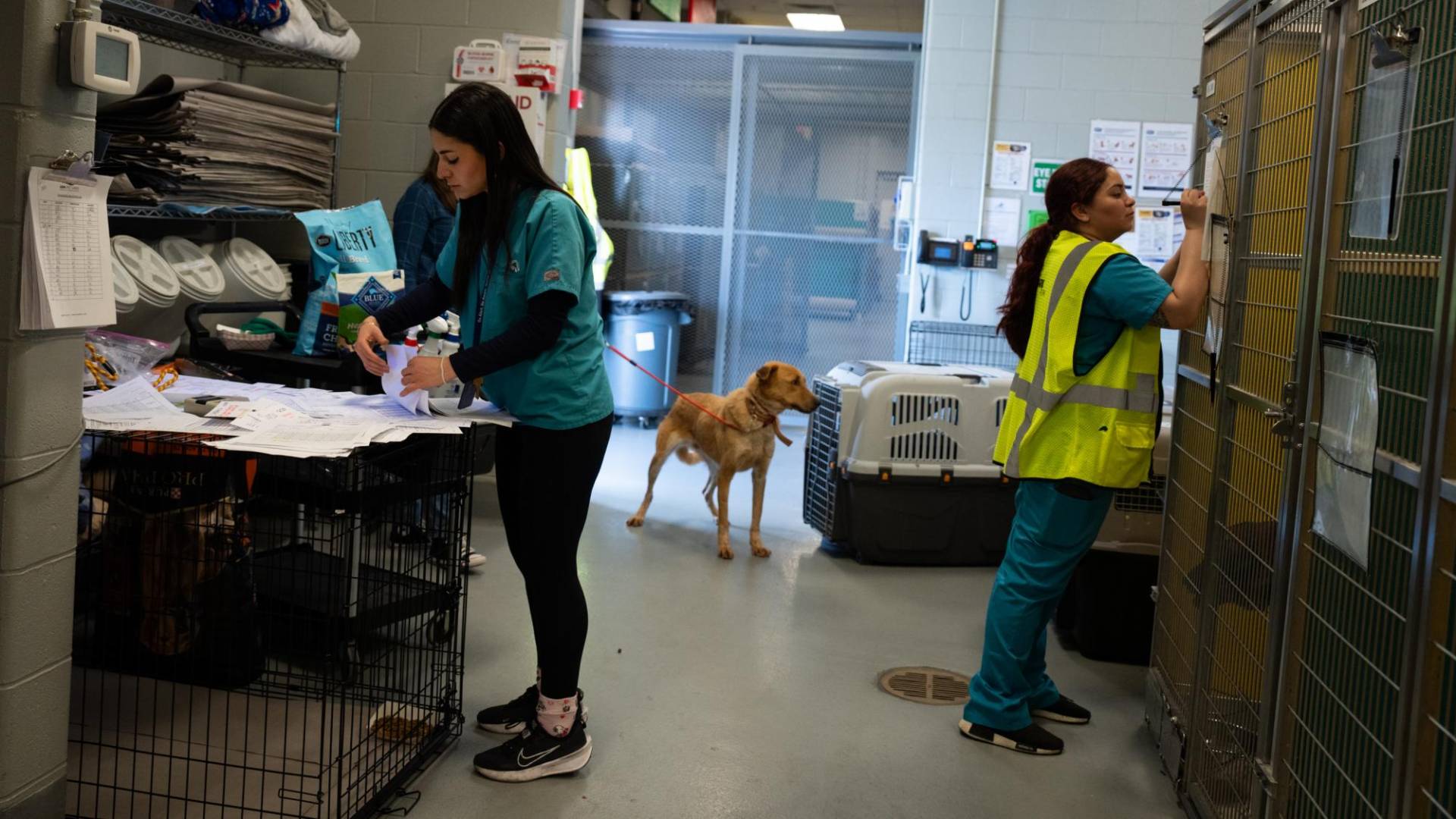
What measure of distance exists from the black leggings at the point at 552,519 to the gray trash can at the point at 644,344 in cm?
462

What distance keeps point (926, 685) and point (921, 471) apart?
123 cm

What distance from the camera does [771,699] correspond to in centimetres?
318

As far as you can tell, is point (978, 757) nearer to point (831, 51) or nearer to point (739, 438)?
point (739, 438)

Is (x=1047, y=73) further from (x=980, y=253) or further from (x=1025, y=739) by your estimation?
(x=1025, y=739)

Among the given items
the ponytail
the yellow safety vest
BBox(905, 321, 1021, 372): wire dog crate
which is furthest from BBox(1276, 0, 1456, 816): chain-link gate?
BBox(905, 321, 1021, 372): wire dog crate

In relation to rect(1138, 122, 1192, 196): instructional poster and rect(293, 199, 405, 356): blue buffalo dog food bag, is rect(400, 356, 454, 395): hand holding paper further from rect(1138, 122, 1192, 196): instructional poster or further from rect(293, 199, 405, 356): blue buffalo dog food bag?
rect(1138, 122, 1192, 196): instructional poster

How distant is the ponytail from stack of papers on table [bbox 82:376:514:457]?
128 centimetres

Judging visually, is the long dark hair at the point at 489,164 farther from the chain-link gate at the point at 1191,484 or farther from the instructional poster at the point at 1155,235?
the instructional poster at the point at 1155,235

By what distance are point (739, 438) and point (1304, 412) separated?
2782mm

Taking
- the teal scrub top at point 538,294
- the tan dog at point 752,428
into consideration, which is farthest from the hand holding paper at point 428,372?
the tan dog at point 752,428

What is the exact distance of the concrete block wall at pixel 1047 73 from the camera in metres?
6.55

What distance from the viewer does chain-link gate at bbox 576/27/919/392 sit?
7.52 metres

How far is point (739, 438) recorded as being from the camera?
15.3ft

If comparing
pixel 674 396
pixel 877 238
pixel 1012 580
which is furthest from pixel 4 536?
pixel 877 238
